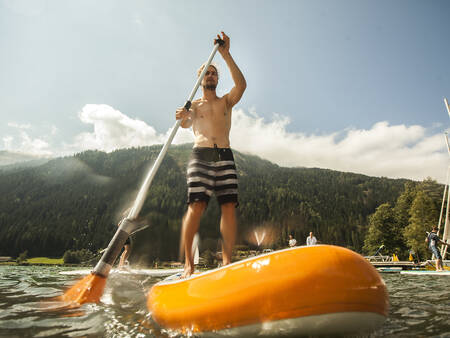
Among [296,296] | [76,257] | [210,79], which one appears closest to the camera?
[296,296]

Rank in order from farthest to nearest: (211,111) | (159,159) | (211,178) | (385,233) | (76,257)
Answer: (76,257) → (385,233) → (211,111) → (159,159) → (211,178)

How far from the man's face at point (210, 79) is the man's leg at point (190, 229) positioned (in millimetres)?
1951

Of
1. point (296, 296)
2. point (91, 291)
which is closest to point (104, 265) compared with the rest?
point (91, 291)

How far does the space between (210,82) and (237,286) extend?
10.5ft

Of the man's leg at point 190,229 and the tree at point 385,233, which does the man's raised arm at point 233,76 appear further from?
the tree at point 385,233

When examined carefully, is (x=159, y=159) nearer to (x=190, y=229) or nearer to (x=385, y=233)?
(x=190, y=229)

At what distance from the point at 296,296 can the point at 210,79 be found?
342 cm

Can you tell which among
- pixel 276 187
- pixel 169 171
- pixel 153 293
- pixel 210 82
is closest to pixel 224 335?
pixel 153 293

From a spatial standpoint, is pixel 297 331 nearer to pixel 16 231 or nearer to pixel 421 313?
pixel 421 313

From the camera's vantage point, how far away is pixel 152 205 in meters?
98.8

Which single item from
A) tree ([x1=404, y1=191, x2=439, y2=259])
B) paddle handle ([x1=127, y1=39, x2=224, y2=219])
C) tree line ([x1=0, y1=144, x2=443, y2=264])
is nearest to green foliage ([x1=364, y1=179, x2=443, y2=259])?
tree ([x1=404, y1=191, x2=439, y2=259])

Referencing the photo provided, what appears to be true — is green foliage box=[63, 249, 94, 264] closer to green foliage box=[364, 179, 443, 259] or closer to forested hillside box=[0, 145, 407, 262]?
forested hillside box=[0, 145, 407, 262]

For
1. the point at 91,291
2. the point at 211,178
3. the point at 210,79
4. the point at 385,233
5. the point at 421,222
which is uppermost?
the point at 210,79

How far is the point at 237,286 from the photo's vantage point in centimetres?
185
